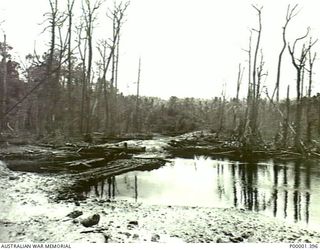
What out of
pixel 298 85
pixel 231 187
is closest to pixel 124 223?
pixel 231 187

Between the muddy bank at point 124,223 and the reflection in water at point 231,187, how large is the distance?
1.37 ft

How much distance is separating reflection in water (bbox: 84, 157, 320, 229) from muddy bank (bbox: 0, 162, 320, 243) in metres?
0.42

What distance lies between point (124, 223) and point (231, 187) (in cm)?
266

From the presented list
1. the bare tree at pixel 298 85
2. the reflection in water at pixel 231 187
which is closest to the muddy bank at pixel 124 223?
the reflection in water at pixel 231 187

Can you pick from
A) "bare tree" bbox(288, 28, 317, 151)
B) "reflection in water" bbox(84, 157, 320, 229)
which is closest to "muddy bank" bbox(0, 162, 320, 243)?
"reflection in water" bbox(84, 157, 320, 229)

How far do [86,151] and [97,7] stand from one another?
4780 mm

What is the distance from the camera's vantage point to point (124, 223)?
3.93m

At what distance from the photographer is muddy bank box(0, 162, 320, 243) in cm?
354

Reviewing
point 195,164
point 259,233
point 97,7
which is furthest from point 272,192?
point 97,7

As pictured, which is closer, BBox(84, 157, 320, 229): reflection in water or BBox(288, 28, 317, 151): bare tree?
BBox(84, 157, 320, 229): reflection in water

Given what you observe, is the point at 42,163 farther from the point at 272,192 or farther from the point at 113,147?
the point at 272,192

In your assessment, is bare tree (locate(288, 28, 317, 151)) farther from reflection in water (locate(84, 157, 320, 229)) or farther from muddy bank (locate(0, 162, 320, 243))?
muddy bank (locate(0, 162, 320, 243))

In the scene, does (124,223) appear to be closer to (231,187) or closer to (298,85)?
(231,187)

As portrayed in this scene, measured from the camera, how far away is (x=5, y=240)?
334cm
